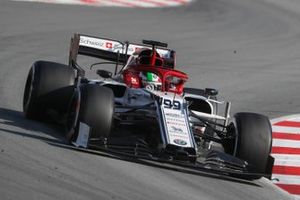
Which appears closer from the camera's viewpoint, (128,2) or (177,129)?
(177,129)

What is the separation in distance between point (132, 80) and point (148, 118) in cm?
130

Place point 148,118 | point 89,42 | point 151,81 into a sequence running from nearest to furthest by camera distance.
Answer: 1. point 148,118
2. point 151,81
3. point 89,42

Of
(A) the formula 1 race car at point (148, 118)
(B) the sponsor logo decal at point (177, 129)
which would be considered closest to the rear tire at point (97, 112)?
(A) the formula 1 race car at point (148, 118)

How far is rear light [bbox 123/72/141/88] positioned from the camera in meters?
12.5

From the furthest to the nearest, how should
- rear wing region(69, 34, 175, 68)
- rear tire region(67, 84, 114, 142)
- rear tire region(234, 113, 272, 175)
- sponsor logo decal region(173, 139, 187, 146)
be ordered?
1. rear wing region(69, 34, 175, 68)
2. rear tire region(234, 113, 272, 175)
3. rear tire region(67, 84, 114, 142)
4. sponsor logo decal region(173, 139, 187, 146)

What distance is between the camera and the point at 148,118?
11.4 meters

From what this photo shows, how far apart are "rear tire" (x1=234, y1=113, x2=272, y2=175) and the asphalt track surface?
25 cm

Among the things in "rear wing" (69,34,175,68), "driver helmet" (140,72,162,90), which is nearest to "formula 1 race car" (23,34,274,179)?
"driver helmet" (140,72,162,90)

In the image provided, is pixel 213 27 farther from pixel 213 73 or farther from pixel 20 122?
pixel 20 122

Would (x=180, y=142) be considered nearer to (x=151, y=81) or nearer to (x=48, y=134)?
(x=48, y=134)

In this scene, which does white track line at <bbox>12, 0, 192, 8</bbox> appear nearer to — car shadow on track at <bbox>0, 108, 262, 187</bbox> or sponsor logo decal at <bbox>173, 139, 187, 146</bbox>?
car shadow on track at <bbox>0, 108, 262, 187</bbox>

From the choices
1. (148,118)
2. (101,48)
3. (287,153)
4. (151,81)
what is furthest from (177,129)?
(101,48)

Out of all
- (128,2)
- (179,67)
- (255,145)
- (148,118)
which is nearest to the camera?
(255,145)

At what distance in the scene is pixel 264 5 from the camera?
3066 cm
